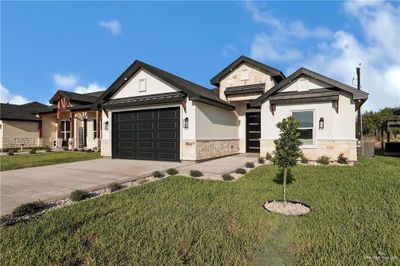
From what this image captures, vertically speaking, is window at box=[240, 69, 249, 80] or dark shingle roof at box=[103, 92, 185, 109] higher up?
window at box=[240, 69, 249, 80]

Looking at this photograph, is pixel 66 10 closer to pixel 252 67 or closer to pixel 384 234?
pixel 252 67

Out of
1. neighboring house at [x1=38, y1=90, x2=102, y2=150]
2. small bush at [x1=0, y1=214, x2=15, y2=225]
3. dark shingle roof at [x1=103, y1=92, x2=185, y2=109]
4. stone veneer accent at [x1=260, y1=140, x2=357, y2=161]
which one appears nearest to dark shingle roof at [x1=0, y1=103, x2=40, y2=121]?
neighboring house at [x1=38, y1=90, x2=102, y2=150]

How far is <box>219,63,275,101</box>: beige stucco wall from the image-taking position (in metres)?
16.5

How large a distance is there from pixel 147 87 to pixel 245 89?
272 inches

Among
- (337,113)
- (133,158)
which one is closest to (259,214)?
(337,113)

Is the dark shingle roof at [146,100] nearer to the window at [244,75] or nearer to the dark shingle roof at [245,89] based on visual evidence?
the dark shingle roof at [245,89]

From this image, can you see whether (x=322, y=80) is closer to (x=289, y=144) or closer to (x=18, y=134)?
(x=289, y=144)

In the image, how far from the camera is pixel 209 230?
4055 millimetres

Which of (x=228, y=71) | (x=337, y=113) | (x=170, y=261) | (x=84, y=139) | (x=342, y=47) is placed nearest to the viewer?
(x=170, y=261)

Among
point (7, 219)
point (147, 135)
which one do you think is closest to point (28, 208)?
point (7, 219)

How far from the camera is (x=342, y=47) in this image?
16.1 m

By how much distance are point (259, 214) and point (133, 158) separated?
36.6 feet

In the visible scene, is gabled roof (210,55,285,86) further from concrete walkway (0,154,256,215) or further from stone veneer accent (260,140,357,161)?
concrete walkway (0,154,256,215)

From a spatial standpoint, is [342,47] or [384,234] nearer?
[384,234]
